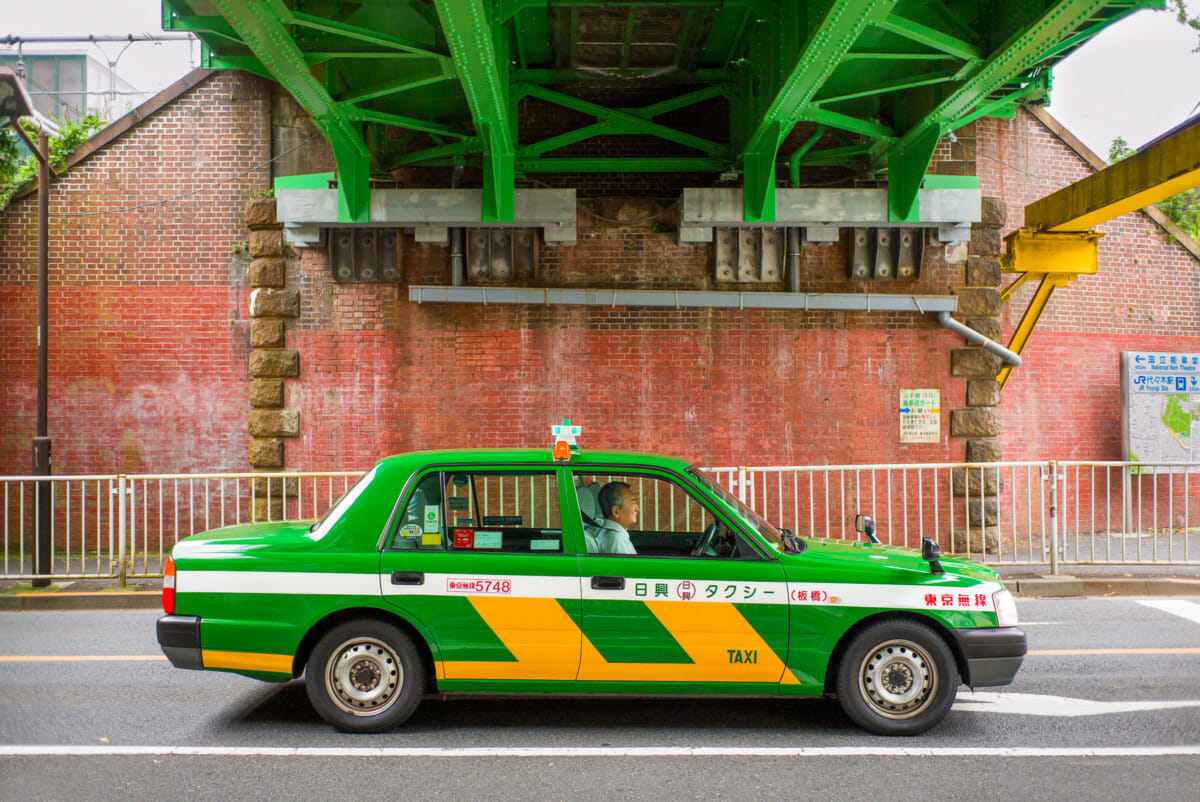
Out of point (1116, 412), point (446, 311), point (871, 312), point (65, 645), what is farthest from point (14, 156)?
point (1116, 412)

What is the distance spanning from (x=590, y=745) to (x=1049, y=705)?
124 inches

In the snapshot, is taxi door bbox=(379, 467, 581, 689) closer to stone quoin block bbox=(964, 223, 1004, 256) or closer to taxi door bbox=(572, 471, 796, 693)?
taxi door bbox=(572, 471, 796, 693)

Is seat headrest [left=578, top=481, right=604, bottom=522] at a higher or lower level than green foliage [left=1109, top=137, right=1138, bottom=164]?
lower

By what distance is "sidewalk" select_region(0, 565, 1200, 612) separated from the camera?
9.27m

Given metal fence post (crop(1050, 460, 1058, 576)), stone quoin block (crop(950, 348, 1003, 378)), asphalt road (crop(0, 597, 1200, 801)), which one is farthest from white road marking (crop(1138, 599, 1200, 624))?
stone quoin block (crop(950, 348, 1003, 378))

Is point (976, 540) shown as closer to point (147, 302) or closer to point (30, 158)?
point (147, 302)

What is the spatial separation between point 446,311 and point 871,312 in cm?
600

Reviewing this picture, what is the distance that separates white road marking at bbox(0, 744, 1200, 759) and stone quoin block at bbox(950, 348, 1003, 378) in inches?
308

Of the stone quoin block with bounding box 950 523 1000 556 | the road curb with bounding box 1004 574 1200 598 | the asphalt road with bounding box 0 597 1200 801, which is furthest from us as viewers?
the stone quoin block with bounding box 950 523 1000 556

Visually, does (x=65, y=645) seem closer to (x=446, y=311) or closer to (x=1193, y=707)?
(x=446, y=311)

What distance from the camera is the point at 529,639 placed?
5090mm

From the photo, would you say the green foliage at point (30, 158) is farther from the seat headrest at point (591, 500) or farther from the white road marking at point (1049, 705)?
the white road marking at point (1049, 705)

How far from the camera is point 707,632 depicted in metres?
5.07

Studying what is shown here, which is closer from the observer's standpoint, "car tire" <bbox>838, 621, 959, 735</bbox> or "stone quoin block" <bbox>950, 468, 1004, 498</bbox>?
"car tire" <bbox>838, 621, 959, 735</bbox>
